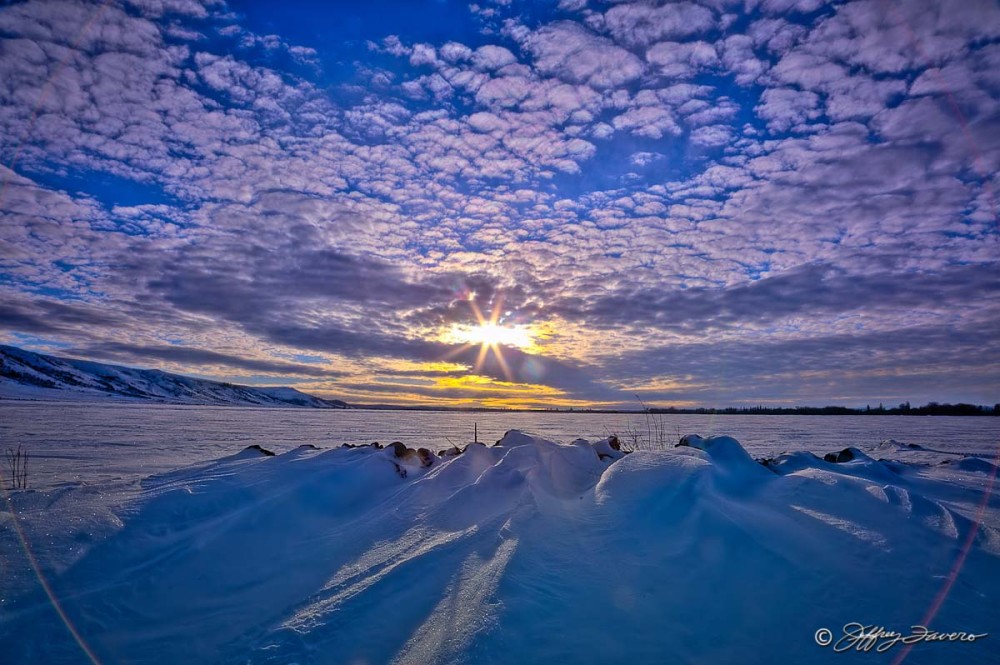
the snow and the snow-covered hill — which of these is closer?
the snow

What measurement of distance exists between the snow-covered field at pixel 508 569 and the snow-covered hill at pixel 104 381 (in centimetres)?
11707

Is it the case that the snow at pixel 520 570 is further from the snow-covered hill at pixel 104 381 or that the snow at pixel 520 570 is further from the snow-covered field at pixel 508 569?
the snow-covered hill at pixel 104 381

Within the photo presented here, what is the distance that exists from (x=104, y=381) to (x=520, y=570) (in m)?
180

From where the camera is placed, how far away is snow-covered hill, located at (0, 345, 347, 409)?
377 feet

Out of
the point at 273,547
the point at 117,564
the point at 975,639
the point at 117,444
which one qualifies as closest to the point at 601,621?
the point at 975,639

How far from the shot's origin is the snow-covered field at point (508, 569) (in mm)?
2914

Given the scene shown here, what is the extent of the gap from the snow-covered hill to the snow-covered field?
4609 inches

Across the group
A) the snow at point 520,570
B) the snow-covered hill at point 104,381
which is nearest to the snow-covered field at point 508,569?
the snow at point 520,570

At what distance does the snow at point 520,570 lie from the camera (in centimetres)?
292

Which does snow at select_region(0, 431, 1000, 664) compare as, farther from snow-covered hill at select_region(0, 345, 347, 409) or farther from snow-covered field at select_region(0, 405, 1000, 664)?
snow-covered hill at select_region(0, 345, 347, 409)

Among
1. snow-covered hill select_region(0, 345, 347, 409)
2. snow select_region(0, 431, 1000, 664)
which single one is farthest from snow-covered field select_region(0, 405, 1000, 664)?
snow-covered hill select_region(0, 345, 347, 409)

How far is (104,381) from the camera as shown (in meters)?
141

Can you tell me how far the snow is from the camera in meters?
2.92

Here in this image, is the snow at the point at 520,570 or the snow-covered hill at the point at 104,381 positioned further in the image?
the snow-covered hill at the point at 104,381
